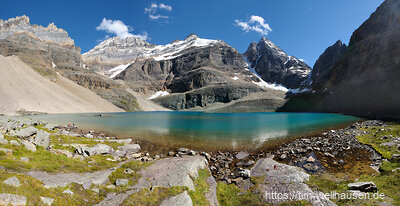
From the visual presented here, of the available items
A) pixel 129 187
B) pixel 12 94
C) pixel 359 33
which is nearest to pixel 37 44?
pixel 12 94

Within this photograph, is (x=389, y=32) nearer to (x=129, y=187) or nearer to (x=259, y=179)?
(x=259, y=179)

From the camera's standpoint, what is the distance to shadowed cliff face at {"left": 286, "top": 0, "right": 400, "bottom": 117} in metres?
80.8

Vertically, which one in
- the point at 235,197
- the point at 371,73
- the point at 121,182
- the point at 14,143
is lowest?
the point at 235,197

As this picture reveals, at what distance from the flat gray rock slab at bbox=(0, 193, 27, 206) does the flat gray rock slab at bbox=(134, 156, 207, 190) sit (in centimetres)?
411

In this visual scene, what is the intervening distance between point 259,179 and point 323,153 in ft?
31.2

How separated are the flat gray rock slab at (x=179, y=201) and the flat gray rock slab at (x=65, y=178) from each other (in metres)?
3.65

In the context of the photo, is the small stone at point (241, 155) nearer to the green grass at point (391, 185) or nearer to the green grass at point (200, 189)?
the green grass at point (200, 189)

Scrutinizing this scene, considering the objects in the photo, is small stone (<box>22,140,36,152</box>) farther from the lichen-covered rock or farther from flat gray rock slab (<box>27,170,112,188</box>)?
flat gray rock slab (<box>27,170,112,188</box>)

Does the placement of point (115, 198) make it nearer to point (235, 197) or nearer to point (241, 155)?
point (235, 197)

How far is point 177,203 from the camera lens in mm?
6641

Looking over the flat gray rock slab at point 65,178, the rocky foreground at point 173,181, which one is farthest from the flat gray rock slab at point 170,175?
the flat gray rock slab at point 65,178

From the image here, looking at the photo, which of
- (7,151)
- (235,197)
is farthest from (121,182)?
(7,151)

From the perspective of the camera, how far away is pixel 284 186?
26.9ft

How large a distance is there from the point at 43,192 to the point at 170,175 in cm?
519
